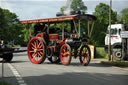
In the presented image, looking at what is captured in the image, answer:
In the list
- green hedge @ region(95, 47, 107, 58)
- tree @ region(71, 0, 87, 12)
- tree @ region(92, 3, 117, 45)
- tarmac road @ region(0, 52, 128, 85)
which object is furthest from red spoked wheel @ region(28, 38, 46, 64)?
tree @ region(71, 0, 87, 12)

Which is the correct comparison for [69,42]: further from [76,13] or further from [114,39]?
[114,39]

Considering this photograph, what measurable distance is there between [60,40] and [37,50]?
5.53 ft

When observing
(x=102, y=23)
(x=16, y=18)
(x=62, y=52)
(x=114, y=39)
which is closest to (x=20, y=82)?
(x=62, y=52)

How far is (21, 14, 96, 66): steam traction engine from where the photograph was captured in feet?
54.3

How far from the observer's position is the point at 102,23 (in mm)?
66688

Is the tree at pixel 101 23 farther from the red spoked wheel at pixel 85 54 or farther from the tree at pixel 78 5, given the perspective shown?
the red spoked wheel at pixel 85 54

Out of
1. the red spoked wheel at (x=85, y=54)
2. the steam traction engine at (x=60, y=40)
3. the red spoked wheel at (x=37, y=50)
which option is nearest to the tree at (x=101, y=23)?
the red spoked wheel at (x=37, y=50)

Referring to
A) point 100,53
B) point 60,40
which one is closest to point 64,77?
point 60,40

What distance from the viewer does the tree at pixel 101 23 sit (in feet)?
212

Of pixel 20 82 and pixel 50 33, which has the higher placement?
pixel 50 33

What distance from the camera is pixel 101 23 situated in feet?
218

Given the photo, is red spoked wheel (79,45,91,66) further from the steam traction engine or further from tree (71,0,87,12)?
tree (71,0,87,12)

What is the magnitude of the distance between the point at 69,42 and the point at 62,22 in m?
1.57

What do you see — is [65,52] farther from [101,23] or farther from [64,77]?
[101,23]
